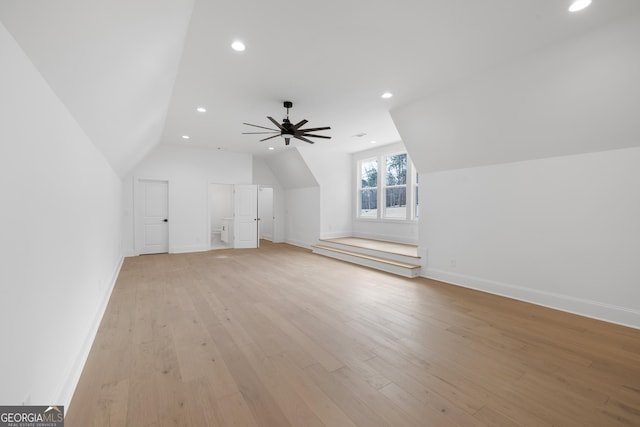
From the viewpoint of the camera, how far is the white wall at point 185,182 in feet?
23.3

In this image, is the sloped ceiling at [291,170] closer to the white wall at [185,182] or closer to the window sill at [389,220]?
the white wall at [185,182]

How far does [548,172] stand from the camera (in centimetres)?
359

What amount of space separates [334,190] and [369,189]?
106 centimetres

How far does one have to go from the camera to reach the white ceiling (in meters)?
1.47

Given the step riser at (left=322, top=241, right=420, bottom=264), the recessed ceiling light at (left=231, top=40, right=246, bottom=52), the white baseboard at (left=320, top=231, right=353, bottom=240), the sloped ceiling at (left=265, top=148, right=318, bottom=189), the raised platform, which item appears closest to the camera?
the recessed ceiling light at (left=231, top=40, right=246, bottom=52)

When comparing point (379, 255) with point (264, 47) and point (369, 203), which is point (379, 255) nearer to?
point (369, 203)

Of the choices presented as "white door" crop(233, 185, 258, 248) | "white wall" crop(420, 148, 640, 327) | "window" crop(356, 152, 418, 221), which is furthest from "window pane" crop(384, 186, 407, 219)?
"white door" crop(233, 185, 258, 248)

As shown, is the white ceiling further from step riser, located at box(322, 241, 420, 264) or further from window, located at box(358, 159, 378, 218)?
window, located at box(358, 159, 378, 218)

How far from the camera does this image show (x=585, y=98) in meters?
2.88

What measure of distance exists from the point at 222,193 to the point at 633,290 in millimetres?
11310

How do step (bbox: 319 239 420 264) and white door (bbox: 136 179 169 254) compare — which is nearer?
step (bbox: 319 239 420 264)

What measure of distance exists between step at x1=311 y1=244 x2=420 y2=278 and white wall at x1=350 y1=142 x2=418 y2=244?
139 centimetres

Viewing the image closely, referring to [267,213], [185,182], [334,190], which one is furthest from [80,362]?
[267,213]

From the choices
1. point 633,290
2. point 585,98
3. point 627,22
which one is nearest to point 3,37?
point 627,22
